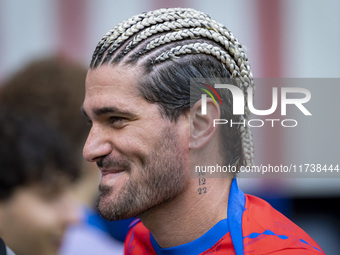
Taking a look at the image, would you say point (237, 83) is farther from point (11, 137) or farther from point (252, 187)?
point (252, 187)

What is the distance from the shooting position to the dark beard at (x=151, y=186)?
2.38 meters

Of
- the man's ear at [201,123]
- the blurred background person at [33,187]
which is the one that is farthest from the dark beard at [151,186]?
the blurred background person at [33,187]

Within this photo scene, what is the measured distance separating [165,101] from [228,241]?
645 mm

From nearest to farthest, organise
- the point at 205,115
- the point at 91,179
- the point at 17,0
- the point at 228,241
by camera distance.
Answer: the point at 228,241
the point at 205,115
the point at 91,179
the point at 17,0

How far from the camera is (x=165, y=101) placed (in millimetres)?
2441

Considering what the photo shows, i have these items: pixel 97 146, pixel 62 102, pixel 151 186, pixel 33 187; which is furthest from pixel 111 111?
pixel 62 102

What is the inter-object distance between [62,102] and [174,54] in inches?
95.8

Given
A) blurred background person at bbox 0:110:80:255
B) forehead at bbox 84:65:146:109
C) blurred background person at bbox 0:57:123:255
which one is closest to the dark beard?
forehead at bbox 84:65:146:109

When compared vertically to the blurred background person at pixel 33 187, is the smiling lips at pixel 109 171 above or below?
above

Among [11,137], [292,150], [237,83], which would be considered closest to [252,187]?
[292,150]

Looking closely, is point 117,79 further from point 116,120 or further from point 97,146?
point 97,146

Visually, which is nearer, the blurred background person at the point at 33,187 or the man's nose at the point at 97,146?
the man's nose at the point at 97,146

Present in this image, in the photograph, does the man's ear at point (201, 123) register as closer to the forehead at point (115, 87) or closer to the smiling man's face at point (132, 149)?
the smiling man's face at point (132, 149)

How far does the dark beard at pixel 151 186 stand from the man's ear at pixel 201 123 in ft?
0.37
